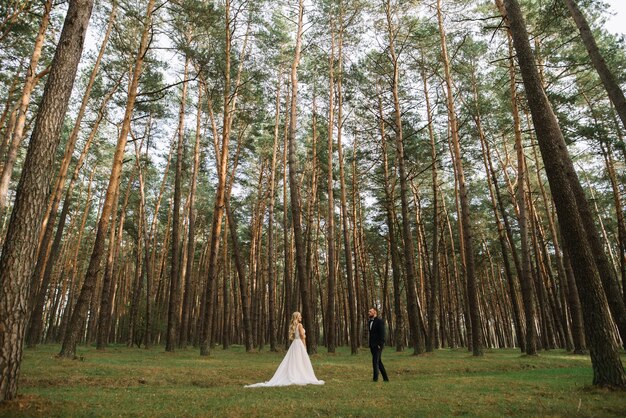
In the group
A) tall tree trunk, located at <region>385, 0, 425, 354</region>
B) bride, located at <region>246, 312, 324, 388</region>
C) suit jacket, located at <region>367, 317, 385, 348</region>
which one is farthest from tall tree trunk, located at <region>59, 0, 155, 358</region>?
tall tree trunk, located at <region>385, 0, 425, 354</region>

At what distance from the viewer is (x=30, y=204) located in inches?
201

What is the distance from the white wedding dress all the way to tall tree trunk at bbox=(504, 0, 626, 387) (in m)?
5.32

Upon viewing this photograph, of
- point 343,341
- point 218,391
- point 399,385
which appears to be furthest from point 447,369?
point 343,341

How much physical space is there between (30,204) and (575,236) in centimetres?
879

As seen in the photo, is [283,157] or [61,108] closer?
[61,108]

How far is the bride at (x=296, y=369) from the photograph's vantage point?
332 inches

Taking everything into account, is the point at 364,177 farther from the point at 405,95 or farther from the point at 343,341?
the point at 343,341

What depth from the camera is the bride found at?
8.43m

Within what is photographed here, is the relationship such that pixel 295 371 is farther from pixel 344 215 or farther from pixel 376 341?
pixel 344 215

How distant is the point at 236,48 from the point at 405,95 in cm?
896

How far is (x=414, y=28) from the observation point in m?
17.9

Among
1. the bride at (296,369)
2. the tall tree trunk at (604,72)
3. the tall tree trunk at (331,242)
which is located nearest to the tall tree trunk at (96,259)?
the bride at (296,369)

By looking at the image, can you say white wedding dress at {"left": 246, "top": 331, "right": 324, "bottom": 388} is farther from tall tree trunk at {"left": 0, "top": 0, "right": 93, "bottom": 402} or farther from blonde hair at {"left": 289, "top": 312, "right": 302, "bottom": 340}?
tall tree trunk at {"left": 0, "top": 0, "right": 93, "bottom": 402}

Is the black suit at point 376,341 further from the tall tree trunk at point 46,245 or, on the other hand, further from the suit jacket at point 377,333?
the tall tree trunk at point 46,245
